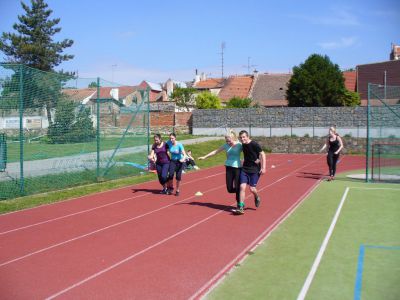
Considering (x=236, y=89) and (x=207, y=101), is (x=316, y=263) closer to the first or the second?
(x=207, y=101)

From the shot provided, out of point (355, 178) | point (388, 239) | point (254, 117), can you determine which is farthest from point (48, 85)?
point (254, 117)

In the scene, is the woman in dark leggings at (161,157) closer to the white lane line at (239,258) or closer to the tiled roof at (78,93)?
the tiled roof at (78,93)

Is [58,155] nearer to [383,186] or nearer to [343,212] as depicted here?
[343,212]

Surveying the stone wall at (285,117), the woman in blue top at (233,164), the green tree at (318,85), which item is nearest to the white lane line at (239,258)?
the woman in blue top at (233,164)

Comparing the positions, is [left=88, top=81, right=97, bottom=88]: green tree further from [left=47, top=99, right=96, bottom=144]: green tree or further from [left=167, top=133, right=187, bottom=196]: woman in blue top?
[left=167, top=133, right=187, bottom=196]: woman in blue top

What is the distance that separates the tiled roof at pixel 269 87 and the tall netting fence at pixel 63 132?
182 feet

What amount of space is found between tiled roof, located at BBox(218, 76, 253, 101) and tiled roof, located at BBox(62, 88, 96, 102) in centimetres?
6055

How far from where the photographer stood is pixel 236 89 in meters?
76.6

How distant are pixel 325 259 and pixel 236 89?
7065 centimetres

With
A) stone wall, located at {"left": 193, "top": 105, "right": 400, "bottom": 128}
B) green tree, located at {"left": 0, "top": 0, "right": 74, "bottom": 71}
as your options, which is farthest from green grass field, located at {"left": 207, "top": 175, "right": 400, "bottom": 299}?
green tree, located at {"left": 0, "top": 0, "right": 74, "bottom": 71}

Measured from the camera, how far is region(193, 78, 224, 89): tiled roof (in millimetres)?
86125

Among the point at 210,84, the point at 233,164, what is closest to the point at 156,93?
the point at 210,84

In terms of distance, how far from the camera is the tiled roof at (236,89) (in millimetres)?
75900

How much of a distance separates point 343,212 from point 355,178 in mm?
7453
